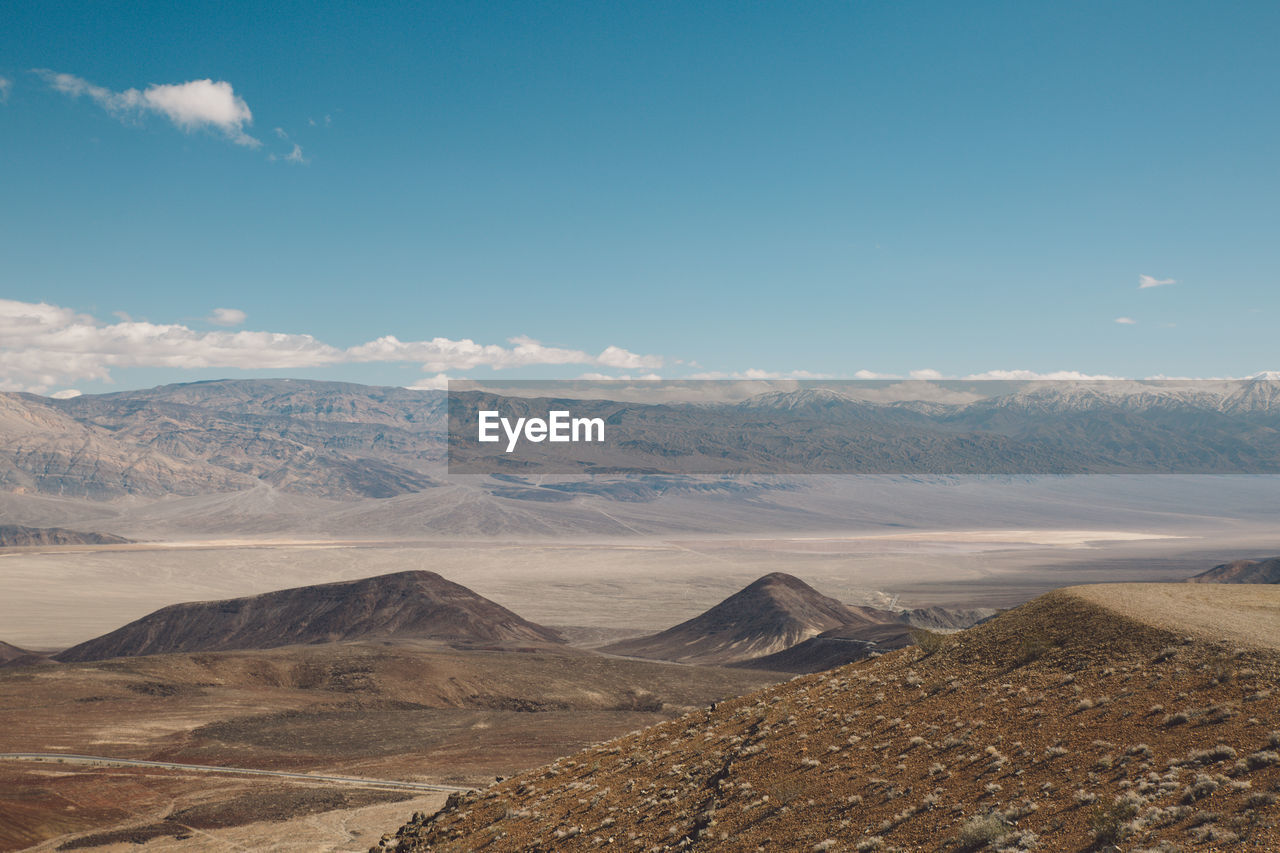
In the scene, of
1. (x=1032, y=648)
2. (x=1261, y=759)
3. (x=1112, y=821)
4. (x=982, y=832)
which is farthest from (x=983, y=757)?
(x=1032, y=648)

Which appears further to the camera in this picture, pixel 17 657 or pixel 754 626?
pixel 754 626

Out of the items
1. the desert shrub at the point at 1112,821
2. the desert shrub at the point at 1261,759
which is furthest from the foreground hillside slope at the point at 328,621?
the desert shrub at the point at 1261,759

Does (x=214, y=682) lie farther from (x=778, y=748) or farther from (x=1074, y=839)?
(x=1074, y=839)

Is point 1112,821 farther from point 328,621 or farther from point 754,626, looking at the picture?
point 328,621

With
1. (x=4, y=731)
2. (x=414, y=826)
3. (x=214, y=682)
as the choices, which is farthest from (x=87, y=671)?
(x=414, y=826)

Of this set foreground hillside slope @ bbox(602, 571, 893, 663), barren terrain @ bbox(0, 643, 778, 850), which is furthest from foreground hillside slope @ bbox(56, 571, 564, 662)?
barren terrain @ bbox(0, 643, 778, 850)

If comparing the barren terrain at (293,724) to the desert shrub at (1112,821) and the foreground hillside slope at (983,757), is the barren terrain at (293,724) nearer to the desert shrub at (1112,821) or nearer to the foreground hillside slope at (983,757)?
the foreground hillside slope at (983,757)

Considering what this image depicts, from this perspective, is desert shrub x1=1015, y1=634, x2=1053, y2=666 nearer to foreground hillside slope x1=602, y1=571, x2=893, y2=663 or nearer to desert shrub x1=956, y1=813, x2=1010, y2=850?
desert shrub x1=956, y1=813, x2=1010, y2=850
